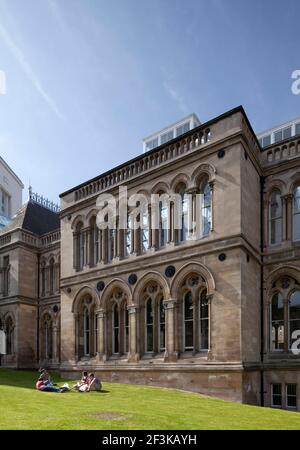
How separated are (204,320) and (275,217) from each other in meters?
6.16

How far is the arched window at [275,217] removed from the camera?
2270 cm

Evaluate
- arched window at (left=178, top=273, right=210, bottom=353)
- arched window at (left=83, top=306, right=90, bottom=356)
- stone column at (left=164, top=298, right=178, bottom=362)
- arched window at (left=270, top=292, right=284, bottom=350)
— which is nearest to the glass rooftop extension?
arched window at (left=270, top=292, right=284, bottom=350)

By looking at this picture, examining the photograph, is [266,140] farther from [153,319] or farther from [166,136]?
[153,319]

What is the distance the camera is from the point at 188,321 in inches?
875

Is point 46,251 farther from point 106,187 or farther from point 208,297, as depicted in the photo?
point 208,297

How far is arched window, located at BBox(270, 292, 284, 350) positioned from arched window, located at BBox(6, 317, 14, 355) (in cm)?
2223

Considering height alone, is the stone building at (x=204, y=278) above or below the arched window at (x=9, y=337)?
above

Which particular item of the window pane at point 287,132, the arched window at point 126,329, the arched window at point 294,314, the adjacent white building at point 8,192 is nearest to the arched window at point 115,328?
the arched window at point 126,329

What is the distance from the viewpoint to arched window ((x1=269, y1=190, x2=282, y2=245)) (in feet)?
74.5

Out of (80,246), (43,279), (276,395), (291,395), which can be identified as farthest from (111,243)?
(43,279)

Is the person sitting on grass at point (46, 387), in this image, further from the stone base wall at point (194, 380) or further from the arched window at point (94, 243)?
the arched window at point (94, 243)

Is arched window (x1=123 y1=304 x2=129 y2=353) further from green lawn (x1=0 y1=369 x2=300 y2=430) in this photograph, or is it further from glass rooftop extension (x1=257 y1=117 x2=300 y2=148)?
glass rooftop extension (x1=257 y1=117 x2=300 y2=148)

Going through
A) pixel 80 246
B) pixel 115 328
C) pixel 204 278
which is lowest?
pixel 115 328

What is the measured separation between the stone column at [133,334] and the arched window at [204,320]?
13.1 feet
